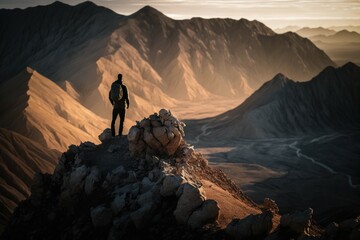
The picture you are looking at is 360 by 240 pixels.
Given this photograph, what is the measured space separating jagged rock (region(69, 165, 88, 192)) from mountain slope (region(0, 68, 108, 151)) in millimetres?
27217

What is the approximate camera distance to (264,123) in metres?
58.9

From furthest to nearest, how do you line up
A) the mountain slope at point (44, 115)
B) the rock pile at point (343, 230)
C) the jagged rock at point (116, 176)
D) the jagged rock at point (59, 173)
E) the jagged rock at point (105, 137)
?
the mountain slope at point (44, 115), the jagged rock at point (105, 137), the jagged rock at point (59, 173), the jagged rock at point (116, 176), the rock pile at point (343, 230)

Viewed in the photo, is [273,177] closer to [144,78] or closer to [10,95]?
[10,95]

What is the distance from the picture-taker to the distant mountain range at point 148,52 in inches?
3226

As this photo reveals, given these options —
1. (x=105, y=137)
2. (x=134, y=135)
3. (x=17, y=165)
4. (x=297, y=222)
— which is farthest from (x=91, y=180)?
(x=17, y=165)

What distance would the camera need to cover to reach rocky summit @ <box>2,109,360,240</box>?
7.13 metres

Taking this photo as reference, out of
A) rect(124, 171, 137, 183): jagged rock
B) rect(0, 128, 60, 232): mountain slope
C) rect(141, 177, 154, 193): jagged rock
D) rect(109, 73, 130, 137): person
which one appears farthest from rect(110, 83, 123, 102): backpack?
rect(0, 128, 60, 232): mountain slope

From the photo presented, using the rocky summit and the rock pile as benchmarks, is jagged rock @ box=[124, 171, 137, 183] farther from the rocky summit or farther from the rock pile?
the rock pile

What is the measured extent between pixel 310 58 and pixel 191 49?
157 feet

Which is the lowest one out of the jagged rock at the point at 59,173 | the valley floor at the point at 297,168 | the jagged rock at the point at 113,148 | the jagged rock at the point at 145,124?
the valley floor at the point at 297,168

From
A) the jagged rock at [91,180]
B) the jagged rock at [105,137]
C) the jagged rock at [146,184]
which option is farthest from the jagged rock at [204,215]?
the jagged rock at [105,137]

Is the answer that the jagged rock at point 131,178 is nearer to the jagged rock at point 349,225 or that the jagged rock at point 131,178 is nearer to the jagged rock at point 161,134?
the jagged rock at point 161,134

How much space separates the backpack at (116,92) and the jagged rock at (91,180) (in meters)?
2.59

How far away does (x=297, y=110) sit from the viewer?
6272 centimetres
